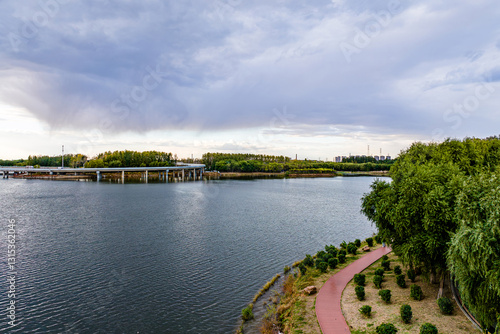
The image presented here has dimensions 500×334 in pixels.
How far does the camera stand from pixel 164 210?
6066 cm

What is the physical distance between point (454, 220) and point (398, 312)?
6.81 m

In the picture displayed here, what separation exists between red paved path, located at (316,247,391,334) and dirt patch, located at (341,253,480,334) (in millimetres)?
464

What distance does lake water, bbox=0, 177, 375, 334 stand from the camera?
811 inches

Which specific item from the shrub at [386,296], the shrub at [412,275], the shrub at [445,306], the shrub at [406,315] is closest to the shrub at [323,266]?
the shrub at [412,275]

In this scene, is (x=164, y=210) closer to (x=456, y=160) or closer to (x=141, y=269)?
(x=141, y=269)

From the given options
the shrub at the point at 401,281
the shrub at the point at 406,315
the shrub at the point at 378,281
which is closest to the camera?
the shrub at the point at 406,315

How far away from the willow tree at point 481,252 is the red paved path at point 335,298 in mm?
6725

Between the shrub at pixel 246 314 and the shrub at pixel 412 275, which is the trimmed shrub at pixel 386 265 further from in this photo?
the shrub at pixel 246 314

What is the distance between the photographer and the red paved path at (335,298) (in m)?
18.1

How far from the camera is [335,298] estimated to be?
71.9 ft

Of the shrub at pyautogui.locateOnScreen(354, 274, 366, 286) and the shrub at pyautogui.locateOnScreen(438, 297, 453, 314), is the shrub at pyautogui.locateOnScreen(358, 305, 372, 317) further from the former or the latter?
the shrub at pyautogui.locateOnScreen(354, 274, 366, 286)

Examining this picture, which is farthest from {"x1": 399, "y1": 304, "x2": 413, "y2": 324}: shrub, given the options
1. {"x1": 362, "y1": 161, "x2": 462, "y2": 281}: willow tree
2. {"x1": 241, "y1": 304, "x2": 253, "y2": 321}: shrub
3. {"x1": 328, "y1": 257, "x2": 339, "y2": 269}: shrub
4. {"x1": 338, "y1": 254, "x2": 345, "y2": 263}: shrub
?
{"x1": 338, "y1": 254, "x2": 345, "y2": 263}: shrub

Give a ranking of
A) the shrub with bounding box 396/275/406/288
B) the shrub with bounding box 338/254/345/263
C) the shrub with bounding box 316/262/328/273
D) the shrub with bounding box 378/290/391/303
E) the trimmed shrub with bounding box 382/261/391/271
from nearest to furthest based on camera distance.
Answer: the shrub with bounding box 378/290/391/303 → the shrub with bounding box 396/275/406/288 → the trimmed shrub with bounding box 382/261/391/271 → the shrub with bounding box 316/262/328/273 → the shrub with bounding box 338/254/345/263

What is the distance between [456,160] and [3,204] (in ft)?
263
